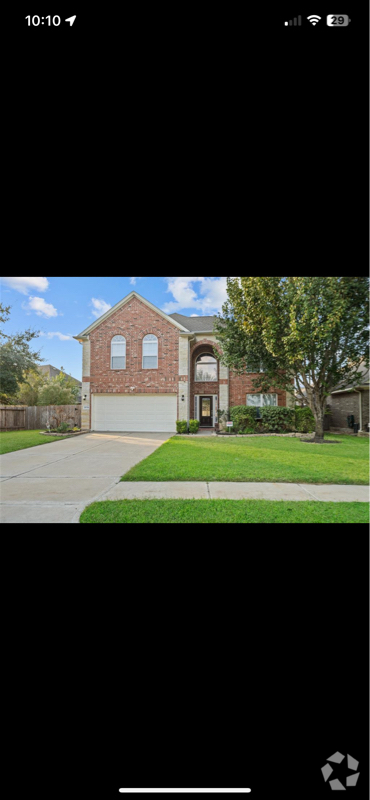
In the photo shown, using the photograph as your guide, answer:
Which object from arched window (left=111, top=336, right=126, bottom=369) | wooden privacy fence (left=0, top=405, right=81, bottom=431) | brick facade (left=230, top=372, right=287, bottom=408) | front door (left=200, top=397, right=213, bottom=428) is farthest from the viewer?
front door (left=200, top=397, right=213, bottom=428)

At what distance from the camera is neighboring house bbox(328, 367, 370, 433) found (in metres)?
9.59

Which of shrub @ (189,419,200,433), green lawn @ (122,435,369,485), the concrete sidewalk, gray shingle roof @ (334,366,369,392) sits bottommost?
the concrete sidewalk

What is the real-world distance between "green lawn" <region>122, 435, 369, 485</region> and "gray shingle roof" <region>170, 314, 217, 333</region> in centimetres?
574

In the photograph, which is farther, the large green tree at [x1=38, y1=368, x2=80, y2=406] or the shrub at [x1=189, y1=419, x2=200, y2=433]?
the large green tree at [x1=38, y1=368, x2=80, y2=406]

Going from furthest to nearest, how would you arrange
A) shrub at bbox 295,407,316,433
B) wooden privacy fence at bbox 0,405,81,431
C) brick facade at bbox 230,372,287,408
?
brick facade at bbox 230,372,287,408 → wooden privacy fence at bbox 0,405,81,431 → shrub at bbox 295,407,316,433

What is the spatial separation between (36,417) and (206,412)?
237 inches

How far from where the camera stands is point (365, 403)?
32.2 feet

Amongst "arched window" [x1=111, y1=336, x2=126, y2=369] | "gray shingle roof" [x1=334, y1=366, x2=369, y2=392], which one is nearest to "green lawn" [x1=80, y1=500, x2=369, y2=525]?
"gray shingle roof" [x1=334, y1=366, x2=369, y2=392]

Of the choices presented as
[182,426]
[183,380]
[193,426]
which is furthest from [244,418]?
[183,380]
